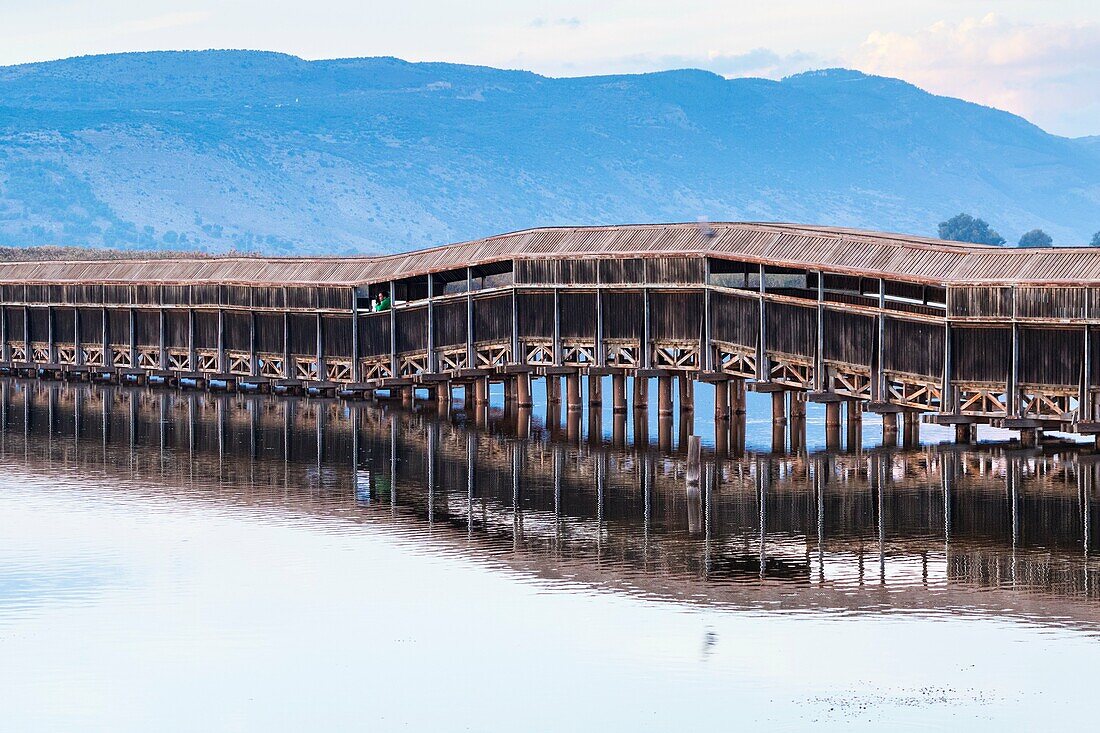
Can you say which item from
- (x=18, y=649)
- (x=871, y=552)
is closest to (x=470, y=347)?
(x=871, y=552)

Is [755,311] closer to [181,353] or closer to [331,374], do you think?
[331,374]

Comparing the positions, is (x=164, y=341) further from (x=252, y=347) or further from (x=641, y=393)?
(x=641, y=393)

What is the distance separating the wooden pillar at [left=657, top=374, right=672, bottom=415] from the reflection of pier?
4.82m

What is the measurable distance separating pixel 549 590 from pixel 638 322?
28567mm

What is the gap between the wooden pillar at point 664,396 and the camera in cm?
6812

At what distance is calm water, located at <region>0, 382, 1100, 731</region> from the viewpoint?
99.3 ft

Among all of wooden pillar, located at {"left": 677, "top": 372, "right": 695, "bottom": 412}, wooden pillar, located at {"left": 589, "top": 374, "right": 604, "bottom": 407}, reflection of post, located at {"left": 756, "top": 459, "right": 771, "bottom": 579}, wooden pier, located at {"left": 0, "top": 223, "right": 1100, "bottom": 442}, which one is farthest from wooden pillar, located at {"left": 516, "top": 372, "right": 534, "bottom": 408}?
reflection of post, located at {"left": 756, "top": 459, "right": 771, "bottom": 579}

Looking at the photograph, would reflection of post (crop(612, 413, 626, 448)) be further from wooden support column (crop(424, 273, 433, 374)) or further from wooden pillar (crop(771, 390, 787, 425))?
wooden support column (crop(424, 273, 433, 374))

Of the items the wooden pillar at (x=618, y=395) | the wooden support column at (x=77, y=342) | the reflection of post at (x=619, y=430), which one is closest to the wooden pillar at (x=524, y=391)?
the wooden pillar at (x=618, y=395)

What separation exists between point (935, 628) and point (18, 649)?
16.1 meters

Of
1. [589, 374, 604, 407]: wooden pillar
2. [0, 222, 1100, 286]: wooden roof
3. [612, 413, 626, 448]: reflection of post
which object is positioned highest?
[0, 222, 1100, 286]: wooden roof

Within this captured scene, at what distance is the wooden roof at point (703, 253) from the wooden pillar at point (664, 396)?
5338 mm

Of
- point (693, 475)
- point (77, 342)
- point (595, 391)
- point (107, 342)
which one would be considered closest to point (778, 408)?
point (595, 391)

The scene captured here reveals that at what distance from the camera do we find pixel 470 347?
234 feet
